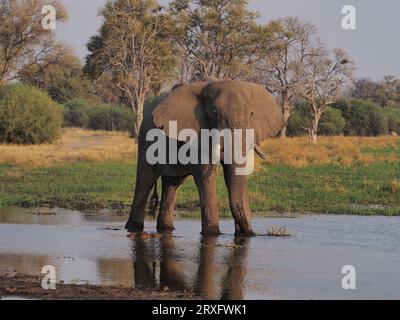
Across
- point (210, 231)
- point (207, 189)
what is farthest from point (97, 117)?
point (207, 189)

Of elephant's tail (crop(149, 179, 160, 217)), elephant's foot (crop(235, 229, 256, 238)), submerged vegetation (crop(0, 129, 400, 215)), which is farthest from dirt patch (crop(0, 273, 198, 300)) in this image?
submerged vegetation (crop(0, 129, 400, 215))

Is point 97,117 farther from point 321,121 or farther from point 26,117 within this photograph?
point 26,117

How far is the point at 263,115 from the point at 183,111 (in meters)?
1.21

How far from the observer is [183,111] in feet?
40.9

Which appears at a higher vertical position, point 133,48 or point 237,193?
point 133,48

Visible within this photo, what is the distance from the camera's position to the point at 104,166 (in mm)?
25000

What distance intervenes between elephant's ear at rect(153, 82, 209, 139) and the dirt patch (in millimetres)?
4509

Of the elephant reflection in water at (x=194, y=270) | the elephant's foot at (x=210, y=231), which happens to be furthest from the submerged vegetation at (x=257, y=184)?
the elephant reflection in water at (x=194, y=270)

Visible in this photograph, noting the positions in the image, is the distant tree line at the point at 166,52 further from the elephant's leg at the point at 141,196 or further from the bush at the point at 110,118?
the elephant's leg at the point at 141,196

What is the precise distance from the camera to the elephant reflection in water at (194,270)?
8.36 meters

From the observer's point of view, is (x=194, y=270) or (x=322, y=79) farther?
(x=322, y=79)

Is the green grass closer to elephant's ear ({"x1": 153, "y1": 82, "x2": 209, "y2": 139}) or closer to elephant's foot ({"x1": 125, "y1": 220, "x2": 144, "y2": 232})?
elephant's foot ({"x1": 125, "y1": 220, "x2": 144, "y2": 232})

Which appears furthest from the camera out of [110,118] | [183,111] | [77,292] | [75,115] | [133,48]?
[75,115]
